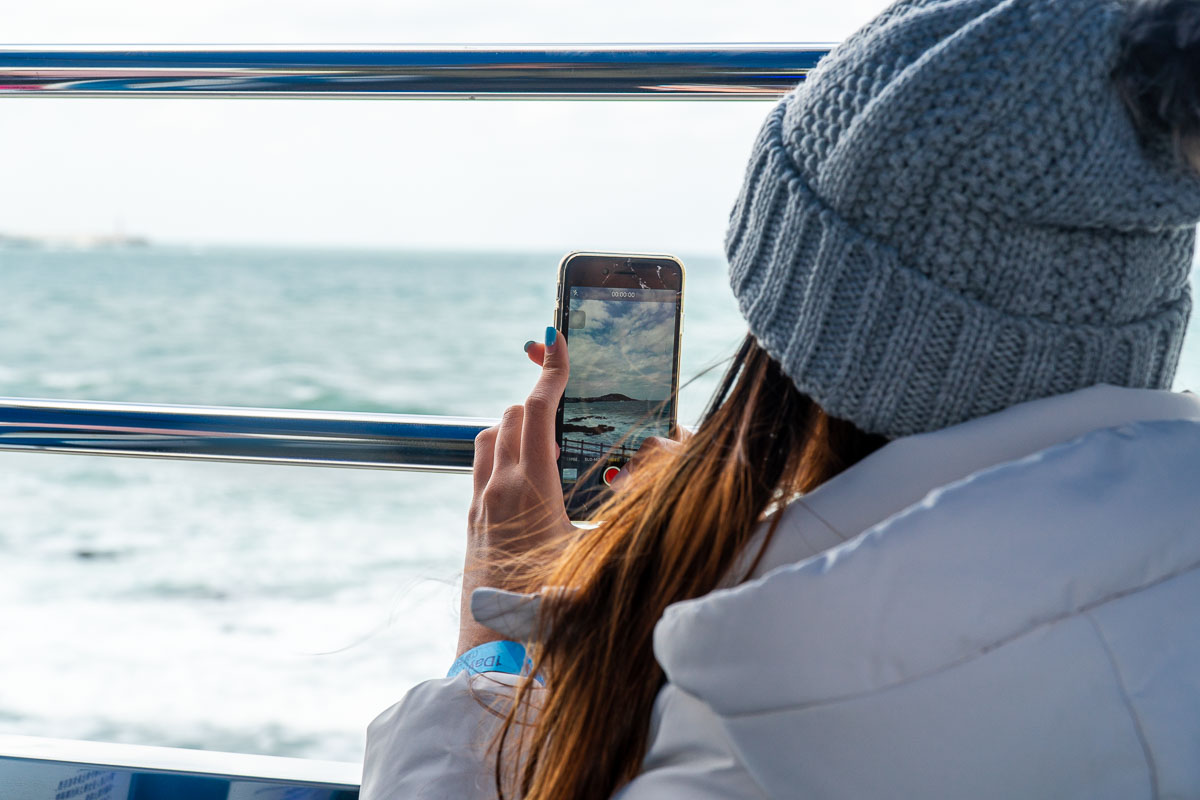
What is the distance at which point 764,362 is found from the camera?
47cm

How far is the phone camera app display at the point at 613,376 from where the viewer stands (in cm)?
64

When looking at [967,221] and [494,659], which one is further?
[494,659]

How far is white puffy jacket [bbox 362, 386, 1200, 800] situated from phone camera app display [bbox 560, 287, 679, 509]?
0.99 ft

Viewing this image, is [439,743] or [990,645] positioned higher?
[990,645]

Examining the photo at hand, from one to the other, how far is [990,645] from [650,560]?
0.60 feet

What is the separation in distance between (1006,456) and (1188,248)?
145 millimetres

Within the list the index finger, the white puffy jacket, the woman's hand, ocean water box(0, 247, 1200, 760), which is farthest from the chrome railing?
the white puffy jacket

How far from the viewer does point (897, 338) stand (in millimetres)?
403

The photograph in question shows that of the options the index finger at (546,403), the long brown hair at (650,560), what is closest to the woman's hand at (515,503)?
the index finger at (546,403)

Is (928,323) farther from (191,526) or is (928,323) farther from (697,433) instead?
(191,526)

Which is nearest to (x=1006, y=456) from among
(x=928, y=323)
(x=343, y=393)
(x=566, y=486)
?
(x=928, y=323)

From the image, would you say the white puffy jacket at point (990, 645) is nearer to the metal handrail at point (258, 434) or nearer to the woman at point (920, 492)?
the woman at point (920, 492)

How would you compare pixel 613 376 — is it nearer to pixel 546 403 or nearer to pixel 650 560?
pixel 546 403

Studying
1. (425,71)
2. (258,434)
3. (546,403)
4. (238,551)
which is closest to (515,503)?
(546,403)
